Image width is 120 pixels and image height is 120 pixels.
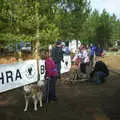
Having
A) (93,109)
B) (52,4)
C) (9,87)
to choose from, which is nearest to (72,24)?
(52,4)

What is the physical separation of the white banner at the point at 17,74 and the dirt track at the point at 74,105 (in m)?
0.36

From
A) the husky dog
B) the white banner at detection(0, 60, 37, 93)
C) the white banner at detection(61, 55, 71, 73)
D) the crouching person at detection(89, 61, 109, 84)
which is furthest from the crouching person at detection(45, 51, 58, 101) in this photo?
the white banner at detection(61, 55, 71, 73)

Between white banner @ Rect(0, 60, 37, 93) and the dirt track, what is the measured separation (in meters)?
0.36

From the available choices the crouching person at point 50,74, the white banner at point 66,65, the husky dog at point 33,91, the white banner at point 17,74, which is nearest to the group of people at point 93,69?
the white banner at point 66,65

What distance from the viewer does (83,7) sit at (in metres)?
50.6

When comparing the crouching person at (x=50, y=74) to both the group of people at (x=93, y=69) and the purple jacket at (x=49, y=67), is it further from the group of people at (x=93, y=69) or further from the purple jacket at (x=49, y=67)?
the group of people at (x=93, y=69)

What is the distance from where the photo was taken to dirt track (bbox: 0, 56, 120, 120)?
980cm

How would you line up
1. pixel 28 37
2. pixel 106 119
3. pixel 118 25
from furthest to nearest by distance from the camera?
1. pixel 118 25
2. pixel 28 37
3. pixel 106 119

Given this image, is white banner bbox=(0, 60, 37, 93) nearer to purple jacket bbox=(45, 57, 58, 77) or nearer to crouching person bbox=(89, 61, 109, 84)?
purple jacket bbox=(45, 57, 58, 77)

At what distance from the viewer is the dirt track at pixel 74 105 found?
386 inches

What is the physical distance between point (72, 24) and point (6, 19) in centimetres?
1838

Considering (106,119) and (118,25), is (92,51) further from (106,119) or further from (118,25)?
(118,25)

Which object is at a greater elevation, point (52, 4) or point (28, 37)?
point (52, 4)

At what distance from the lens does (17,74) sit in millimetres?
14383
